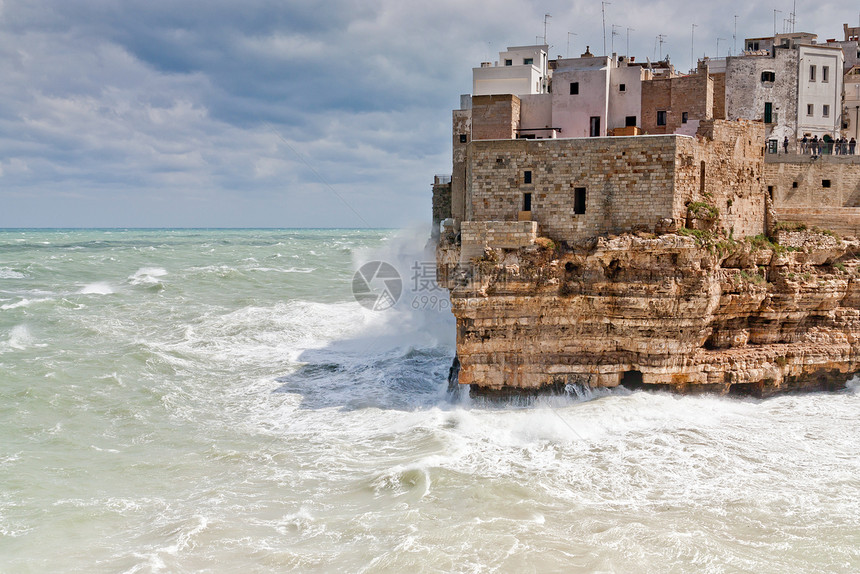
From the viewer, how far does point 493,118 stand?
21312mm

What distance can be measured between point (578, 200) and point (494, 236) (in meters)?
2.42

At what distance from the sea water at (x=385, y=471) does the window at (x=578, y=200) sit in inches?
191

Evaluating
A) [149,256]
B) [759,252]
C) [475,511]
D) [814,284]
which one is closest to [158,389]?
[475,511]

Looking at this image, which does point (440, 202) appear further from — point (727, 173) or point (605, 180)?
point (727, 173)

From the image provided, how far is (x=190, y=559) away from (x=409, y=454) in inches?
208

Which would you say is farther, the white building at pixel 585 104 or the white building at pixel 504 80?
the white building at pixel 504 80

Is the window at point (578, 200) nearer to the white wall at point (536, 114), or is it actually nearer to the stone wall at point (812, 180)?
the white wall at point (536, 114)

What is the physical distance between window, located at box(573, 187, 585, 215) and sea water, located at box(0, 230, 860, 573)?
4854 mm

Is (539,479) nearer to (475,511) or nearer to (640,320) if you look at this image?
(475,511)

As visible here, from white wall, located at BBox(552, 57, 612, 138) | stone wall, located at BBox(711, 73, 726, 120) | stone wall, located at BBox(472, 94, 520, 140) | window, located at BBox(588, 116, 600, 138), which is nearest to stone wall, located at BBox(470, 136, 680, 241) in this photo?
stone wall, located at BBox(472, 94, 520, 140)

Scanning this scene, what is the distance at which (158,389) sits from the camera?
20.1 meters

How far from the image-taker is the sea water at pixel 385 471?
Answer: 34.7ft

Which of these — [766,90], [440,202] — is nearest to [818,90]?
[766,90]

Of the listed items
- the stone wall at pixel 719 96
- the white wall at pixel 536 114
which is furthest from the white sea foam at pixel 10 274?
the stone wall at pixel 719 96
